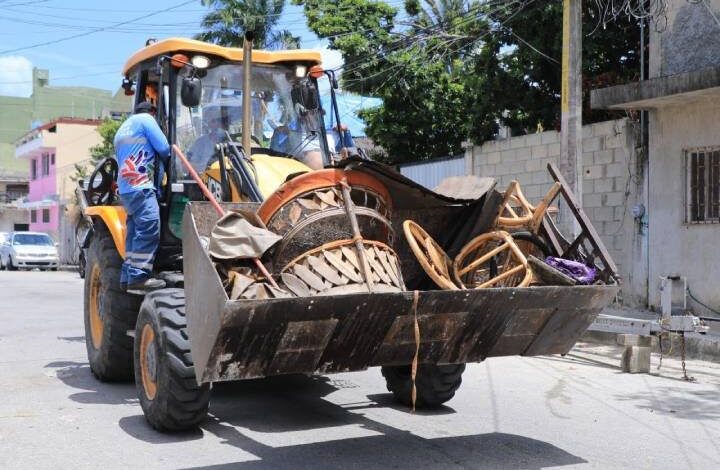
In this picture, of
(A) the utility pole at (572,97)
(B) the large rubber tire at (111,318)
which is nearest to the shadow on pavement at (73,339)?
(B) the large rubber tire at (111,318)

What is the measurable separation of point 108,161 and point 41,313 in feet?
22.3

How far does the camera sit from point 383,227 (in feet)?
19.1

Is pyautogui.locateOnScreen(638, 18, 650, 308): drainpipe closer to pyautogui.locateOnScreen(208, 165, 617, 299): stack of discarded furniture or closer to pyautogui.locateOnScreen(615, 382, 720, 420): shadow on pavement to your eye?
pyautogui.locateOnScreen(615, 382, 720, 420): shadow on pavement

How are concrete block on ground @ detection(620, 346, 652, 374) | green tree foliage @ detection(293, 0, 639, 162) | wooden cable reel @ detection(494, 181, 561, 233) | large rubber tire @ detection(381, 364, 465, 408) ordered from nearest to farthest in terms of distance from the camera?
1. wooden cable reel @ detection(494, 181, 561, 233)
2. large rubber tire @ detection(381, 364, 465, 408)
3. concrete block on ground @ detection(620, 346, 652, 374)
4. green tree foliage @ detection(293, 0, 639, 162)

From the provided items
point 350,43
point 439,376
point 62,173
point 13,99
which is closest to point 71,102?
point 13,99

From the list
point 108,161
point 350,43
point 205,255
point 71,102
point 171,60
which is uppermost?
point 71,102

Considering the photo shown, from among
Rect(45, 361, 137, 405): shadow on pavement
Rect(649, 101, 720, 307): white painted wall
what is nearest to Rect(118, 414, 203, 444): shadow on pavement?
Rect(45, 361, 137, 405): shadow on pavement

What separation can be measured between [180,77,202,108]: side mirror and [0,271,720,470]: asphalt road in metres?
2.48

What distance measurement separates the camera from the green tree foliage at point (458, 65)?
54.0 feet

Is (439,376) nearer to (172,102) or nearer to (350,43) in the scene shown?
(172,102)

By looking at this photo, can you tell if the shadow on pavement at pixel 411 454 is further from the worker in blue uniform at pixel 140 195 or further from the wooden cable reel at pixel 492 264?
the worker in blue uniform at pixel 140 195

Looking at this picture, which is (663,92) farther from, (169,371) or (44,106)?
(44,106)

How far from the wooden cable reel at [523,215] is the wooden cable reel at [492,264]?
17cm

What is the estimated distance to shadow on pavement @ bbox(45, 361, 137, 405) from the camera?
7543 millimetres
